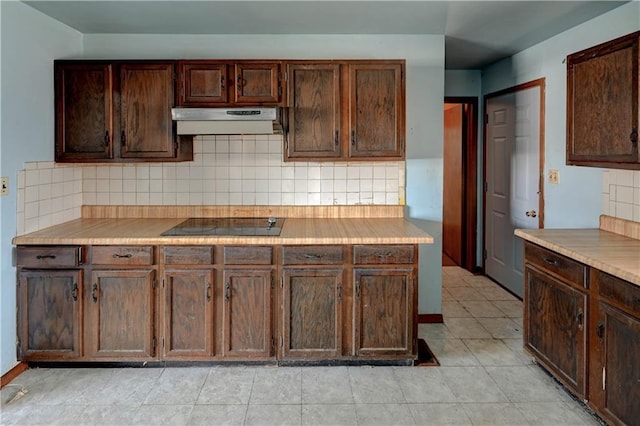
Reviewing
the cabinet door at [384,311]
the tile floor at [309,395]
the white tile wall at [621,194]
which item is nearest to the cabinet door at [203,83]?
the cabinet door at [384,311]

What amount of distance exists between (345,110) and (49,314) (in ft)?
7.61

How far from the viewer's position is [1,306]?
292cm

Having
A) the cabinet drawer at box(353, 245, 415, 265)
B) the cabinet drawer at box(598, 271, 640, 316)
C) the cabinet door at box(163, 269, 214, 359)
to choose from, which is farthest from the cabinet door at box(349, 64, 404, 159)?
the cabinet drawer at box(598, 271, 640, 316)

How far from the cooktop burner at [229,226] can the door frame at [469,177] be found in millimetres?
2822

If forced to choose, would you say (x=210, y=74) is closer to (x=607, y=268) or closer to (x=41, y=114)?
(x=41, y=114)

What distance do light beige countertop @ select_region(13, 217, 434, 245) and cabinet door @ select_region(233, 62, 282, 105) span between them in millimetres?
898

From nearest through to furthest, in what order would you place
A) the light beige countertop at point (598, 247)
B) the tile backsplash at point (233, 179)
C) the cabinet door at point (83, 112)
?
the light beige countertop at point (598, 247) → the cabinet door at point (83, 112) → the tile backsplash at point (233, 179)

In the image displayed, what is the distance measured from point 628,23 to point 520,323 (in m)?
2.30

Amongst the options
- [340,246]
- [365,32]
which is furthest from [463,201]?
[340,246]

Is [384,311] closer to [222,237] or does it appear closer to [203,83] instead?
[222,237]

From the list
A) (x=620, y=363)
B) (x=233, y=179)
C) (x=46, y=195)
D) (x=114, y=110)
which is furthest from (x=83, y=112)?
(x=620, y=363)

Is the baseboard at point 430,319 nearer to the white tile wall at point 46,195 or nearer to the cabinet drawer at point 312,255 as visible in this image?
the cabinet drawer at point 312,255

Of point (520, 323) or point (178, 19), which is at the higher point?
point (178, 19)

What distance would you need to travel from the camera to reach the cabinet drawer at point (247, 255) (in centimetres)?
304
